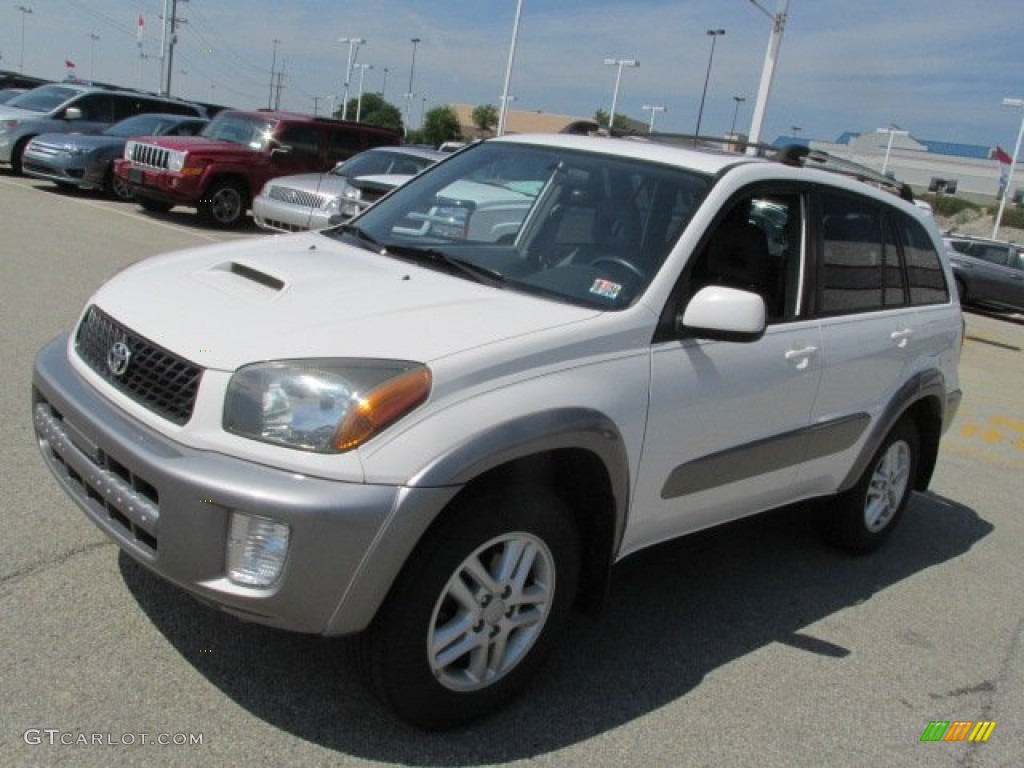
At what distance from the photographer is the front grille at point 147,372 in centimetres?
262

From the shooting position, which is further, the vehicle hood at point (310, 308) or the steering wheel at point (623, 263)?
the steering wheel at point (623, 263)

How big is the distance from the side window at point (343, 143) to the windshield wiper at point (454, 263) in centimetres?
1228

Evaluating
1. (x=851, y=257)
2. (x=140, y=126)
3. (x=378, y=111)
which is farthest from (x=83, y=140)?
(x=378, y=111)

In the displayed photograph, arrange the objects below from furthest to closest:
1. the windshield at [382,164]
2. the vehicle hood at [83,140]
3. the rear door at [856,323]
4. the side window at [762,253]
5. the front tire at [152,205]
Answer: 1. the vehicle hood at [83,140]
2. the front tire at [152,205]
3. the windshield at [382,164]
4. the rear door at [856,323]
5. the side window at [762,253]

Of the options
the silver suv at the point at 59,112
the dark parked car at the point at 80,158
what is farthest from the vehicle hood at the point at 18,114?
the dark parked car at the point at 80,158

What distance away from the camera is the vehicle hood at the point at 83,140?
1516 cm

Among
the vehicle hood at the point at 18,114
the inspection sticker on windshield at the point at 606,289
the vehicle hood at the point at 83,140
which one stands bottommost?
the vehicle hood at the point at 83,140

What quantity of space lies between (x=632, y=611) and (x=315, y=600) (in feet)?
5.80

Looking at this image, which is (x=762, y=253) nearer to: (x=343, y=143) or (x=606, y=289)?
(x=606, y=289)

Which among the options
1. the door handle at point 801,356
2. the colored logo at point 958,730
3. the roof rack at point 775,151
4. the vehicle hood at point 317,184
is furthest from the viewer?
the vehicle hood at point 317,184

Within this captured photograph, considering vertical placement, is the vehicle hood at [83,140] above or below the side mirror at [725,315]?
below

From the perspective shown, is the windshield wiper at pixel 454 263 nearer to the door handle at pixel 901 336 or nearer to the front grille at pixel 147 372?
the front grille at pixel 147 372

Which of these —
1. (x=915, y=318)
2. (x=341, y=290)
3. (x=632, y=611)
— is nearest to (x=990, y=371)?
(x=915, y=318)

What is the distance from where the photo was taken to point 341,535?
2367mm
